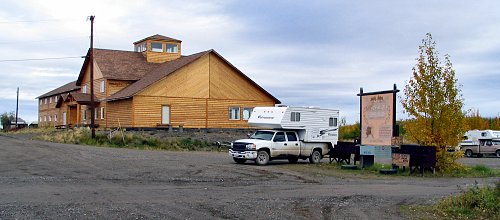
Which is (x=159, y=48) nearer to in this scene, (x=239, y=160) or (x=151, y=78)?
(x=151, y=78)

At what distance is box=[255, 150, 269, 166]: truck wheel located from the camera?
1036 inches

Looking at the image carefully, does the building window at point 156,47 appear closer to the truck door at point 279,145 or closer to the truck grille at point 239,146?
the truck door at point 279,145

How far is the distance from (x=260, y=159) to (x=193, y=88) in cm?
2333

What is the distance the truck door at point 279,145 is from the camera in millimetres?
26953

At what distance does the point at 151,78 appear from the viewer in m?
48.6

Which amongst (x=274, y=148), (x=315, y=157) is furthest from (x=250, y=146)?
(x=315, y=157)

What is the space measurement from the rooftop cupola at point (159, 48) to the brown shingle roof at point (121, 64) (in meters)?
0.71

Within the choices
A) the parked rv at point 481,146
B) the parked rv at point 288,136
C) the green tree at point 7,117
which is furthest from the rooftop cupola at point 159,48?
the green tree at point 7,117

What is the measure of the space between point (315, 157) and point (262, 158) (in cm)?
346

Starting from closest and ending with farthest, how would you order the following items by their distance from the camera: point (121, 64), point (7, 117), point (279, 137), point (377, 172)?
point (377, 172), point (279, 137), point (121, 64), point (7, 117)

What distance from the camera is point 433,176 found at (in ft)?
75.8

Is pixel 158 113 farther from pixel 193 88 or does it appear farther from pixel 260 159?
pixel 260 159

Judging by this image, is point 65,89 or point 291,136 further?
point 65,89

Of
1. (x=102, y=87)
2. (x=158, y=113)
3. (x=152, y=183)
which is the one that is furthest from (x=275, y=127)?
(x=102, y=87)
